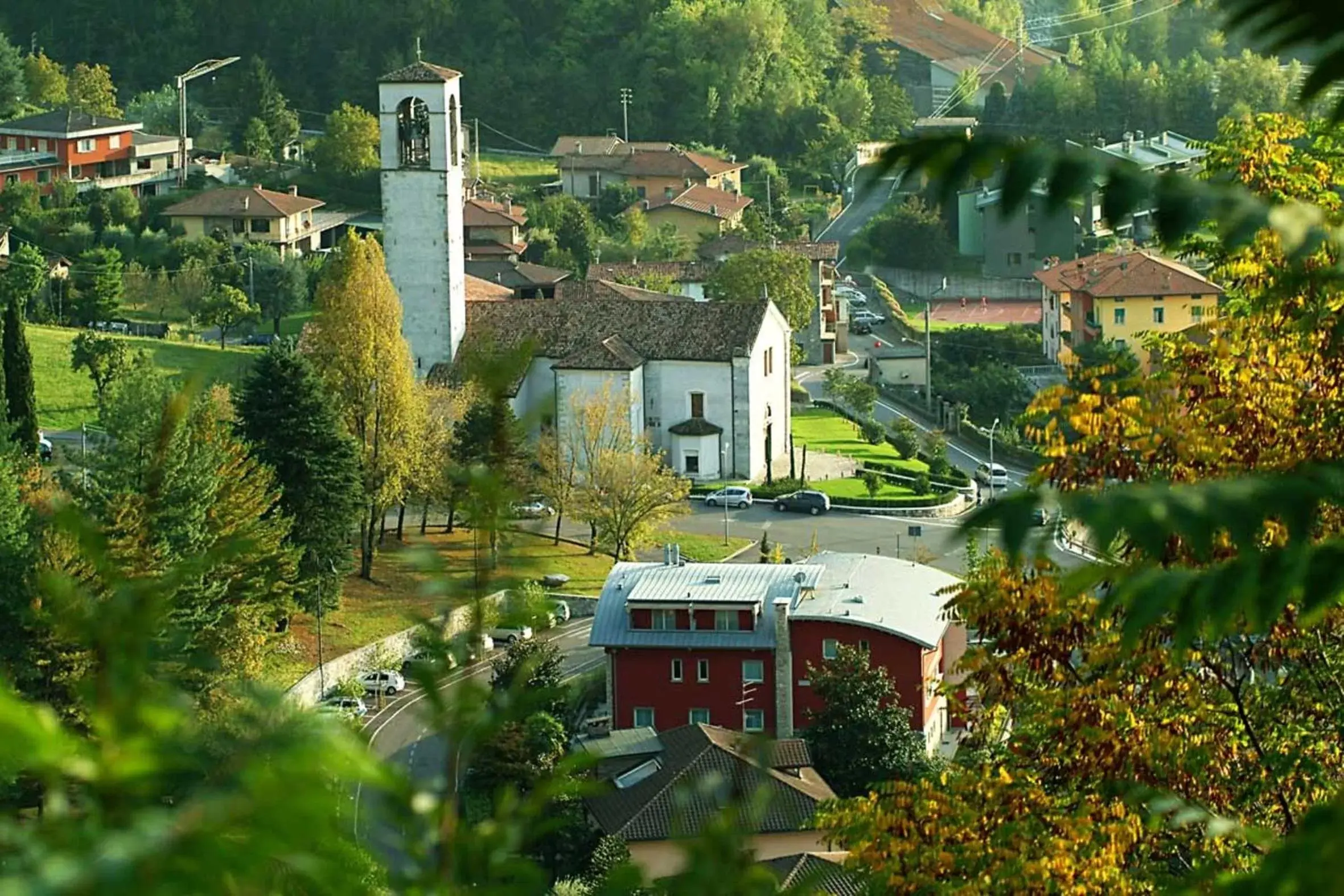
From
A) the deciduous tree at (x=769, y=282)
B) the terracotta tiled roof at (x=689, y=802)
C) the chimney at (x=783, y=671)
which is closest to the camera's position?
the terracotta tiled roof at (x=689, y=802)

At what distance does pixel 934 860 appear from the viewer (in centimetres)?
650

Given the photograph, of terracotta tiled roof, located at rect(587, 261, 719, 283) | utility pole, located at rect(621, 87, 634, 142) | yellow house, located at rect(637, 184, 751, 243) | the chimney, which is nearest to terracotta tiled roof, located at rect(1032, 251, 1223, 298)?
terracotta tiled roof, located at rect(587, 261, 719, 283)

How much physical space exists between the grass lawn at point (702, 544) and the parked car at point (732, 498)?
1749 millimetres

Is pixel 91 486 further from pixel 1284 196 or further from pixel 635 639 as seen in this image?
pixel 1284 196

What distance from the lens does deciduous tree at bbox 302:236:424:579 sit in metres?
26.6

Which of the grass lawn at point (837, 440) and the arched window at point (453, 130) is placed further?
the grass lawn at point (837, 440)

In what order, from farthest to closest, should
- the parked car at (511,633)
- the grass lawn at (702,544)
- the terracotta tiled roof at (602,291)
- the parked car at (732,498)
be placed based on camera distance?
1. the terracotta tiled roof at (602,291)
2. the parked car at (732,498)
3. the grass lawn at (702,544)
4. the parked car at (511,633)

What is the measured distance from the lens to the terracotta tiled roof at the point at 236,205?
48.4 meters

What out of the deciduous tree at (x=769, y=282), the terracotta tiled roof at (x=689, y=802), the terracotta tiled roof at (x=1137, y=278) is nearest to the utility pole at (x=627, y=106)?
the deciduous tree at (x=769, y=282)

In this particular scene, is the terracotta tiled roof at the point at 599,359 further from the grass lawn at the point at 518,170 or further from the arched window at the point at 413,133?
the grass lawn at the point at 518,170

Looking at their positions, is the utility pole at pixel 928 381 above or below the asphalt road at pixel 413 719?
above

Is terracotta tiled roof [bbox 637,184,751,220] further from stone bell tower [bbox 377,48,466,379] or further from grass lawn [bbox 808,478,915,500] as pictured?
grass lawn [bbox 808,478,915,500]

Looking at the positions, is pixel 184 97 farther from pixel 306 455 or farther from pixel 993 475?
pixel 306 455

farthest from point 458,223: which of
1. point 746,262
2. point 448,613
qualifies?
point 448,613
